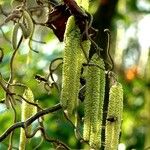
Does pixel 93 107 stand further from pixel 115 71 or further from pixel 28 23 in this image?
pixel 115 71

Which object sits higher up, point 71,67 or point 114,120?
point 71,67

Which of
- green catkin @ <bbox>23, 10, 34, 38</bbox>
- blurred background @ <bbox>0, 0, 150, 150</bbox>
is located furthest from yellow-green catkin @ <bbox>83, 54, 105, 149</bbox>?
blurred background @ <bbox>0, 0, 150, 150</bbox>

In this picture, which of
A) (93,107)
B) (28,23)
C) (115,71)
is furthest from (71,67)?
(115,71)

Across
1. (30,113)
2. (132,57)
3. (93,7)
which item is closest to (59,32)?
(30,113)

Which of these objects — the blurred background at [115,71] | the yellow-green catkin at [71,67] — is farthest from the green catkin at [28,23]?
the blurred background at [115,71]

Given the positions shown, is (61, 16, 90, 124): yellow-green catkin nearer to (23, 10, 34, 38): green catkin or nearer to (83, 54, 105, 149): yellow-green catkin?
(83, 54, 105, 149): yellow-green catkin

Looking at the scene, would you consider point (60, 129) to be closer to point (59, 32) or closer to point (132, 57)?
point (59, 32)

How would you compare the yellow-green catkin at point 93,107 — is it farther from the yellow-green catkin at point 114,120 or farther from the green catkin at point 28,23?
the green catkin at point 28,23
